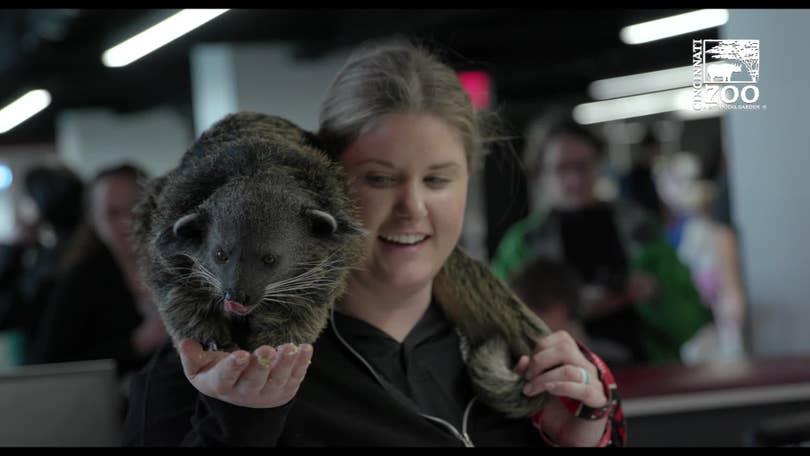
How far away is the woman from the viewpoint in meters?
1.04

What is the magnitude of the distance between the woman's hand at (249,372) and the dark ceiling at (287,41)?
3.27 m

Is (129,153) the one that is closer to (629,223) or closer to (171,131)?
(171,131)

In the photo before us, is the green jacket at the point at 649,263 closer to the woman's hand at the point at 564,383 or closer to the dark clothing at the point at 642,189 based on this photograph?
the dark clothing at the point at 642,189

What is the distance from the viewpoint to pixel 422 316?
4.03 feet

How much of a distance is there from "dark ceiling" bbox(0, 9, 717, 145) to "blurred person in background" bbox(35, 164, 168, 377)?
1.82 metres

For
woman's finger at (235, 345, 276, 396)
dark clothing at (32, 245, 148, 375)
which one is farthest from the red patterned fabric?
dark clothing at (32, 245, 148, 375)

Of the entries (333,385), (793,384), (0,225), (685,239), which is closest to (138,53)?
(0,225)

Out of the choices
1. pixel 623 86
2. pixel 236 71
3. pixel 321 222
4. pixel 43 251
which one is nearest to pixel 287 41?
pixel 236 71

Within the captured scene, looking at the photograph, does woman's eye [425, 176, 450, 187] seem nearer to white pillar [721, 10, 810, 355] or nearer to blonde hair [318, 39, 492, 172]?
blonde hair [318, 39, 492, 172]

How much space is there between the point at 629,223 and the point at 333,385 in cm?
178

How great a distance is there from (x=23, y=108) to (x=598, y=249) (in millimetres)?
6072

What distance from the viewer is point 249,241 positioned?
850mm

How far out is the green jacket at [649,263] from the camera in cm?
246

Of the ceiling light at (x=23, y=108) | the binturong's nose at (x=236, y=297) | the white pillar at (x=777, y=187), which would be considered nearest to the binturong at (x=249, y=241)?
the binturong's nose at (x=236, y=297)
